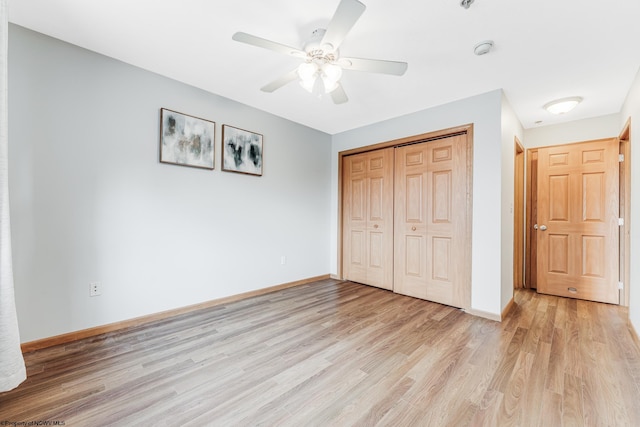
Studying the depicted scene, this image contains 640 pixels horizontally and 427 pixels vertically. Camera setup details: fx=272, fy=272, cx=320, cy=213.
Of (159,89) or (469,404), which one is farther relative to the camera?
(159,89)

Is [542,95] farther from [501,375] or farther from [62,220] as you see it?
[62,220]

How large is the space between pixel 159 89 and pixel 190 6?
117 cm

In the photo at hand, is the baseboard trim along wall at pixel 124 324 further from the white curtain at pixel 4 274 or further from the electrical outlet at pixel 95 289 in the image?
the white curtain at pixel 4 274

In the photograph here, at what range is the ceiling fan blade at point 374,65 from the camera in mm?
1883

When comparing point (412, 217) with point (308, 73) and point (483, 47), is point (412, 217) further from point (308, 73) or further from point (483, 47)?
point (308, 73)

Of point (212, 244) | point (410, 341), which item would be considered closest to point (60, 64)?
point (212, 244)

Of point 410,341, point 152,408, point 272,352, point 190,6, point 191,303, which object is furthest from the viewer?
point 191,303

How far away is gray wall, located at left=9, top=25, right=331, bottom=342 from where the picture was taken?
204 centimetres

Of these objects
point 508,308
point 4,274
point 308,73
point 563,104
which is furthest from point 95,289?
point 563,104

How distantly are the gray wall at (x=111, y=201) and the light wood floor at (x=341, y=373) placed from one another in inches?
14.6

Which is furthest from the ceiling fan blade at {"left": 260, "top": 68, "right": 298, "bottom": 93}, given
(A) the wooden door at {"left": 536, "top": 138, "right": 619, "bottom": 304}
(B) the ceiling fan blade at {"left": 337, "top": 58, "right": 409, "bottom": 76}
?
(A) the wooden door at {"left": 536, "top": 138, "right": 619, "bottom": 304}

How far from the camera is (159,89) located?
268cm

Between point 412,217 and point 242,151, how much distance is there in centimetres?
231

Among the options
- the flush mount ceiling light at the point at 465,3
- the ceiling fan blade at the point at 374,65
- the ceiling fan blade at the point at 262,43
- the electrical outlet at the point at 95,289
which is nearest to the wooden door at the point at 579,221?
the flush mount ceiling light at the point at 465,3
